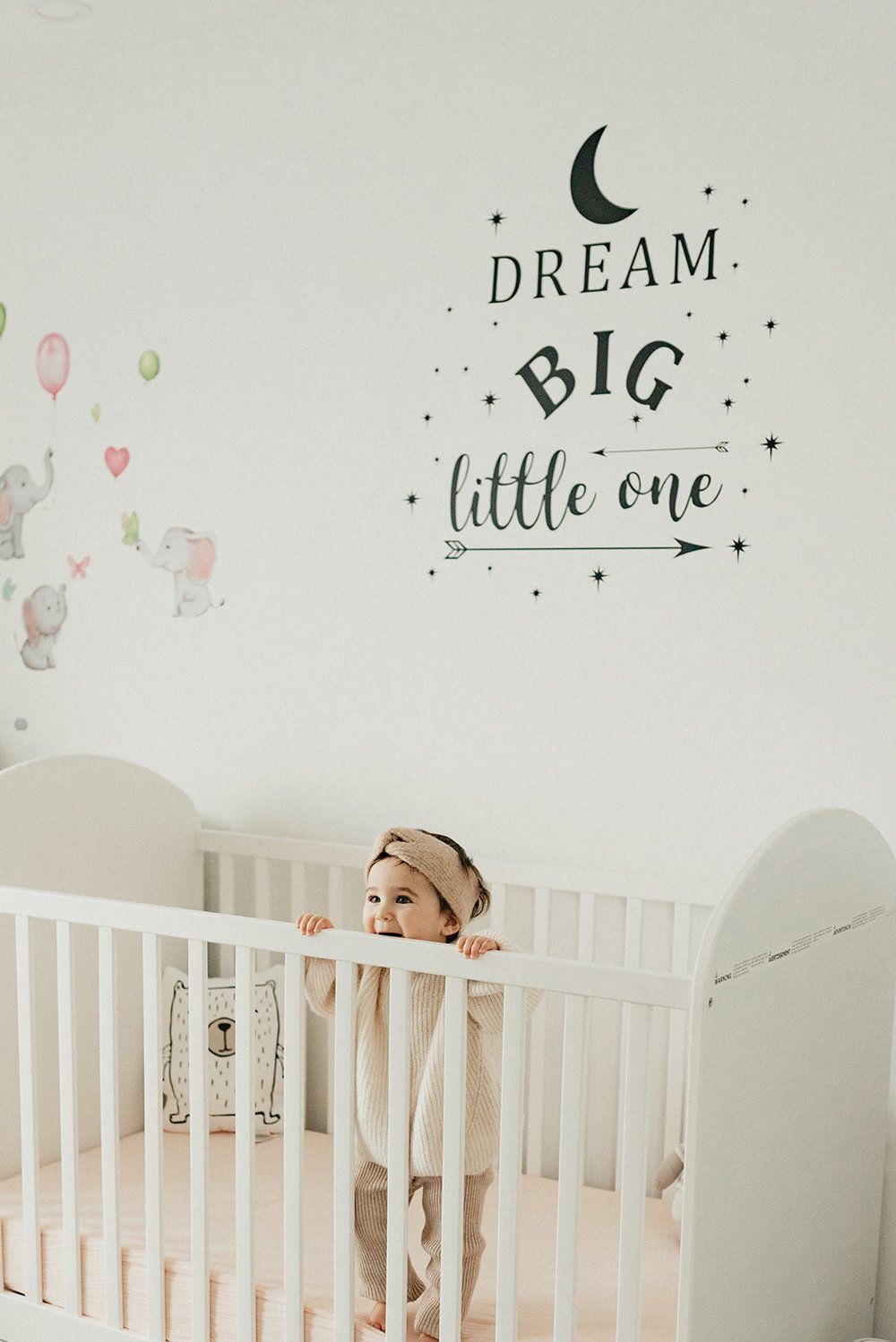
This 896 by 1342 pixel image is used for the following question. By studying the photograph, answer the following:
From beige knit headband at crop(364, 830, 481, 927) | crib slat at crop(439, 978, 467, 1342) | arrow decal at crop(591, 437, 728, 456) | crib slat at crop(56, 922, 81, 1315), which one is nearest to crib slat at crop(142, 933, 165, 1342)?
crib slat at crop(56, 922, 81, 1315)

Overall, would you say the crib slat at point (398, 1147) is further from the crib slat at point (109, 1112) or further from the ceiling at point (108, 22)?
the ceiling at point (108, 22)

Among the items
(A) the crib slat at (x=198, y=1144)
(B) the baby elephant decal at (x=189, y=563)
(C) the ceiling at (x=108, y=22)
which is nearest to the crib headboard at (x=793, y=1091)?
(A) the crib slat at (x=198, y=1144)

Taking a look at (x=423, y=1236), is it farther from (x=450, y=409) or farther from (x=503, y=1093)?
(x=450, y=409)

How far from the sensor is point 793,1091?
1.76 m

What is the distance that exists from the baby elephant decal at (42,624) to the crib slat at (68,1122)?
103cm

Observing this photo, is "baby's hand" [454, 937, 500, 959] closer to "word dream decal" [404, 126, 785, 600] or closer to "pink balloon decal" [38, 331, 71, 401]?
"word dream decal" [404, 126, 785, 600]

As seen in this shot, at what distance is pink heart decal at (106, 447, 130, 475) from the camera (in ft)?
9.27

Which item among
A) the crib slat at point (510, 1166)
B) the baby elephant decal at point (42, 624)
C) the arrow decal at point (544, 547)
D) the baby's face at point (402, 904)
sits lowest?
the crib slat at point (510, 1166)

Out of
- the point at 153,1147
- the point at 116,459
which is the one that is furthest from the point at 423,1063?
the point at 116,459

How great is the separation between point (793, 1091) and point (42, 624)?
1853mm

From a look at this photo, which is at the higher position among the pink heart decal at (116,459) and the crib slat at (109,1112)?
the pink heart decal at (116,459)

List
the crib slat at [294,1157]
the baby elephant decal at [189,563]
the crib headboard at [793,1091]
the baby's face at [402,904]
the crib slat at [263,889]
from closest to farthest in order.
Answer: the crib headboard at [793,1091]
the crib slat at [294,1157]
the baby's face at [402,904]
the crib slat at [263,889]
the baby elephant decal at [189,563]

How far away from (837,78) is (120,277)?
1438 millimetres

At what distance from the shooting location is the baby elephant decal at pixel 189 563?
2748 mm
